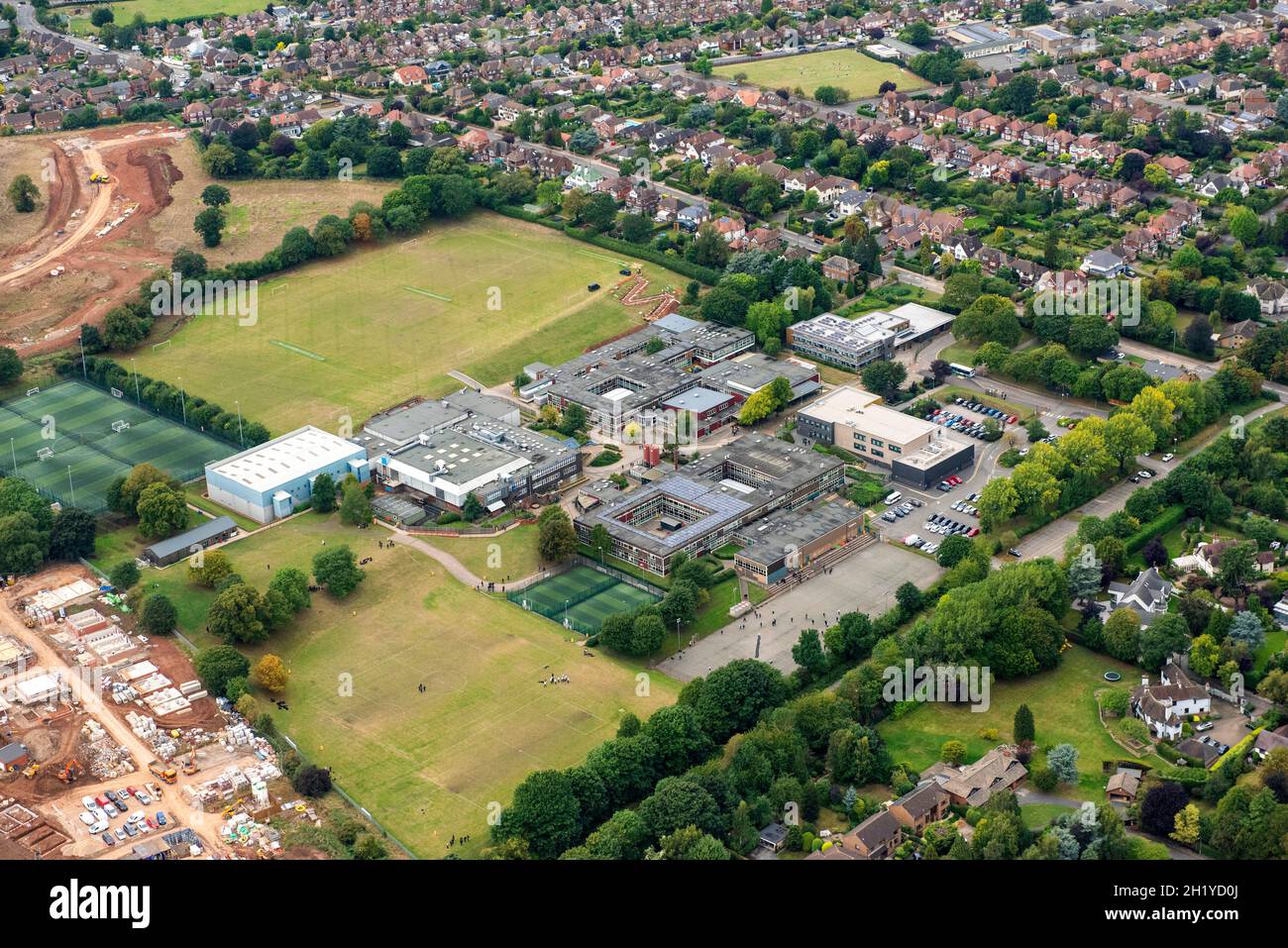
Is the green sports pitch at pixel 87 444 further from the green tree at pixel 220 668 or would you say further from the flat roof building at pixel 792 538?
the flat roof building at pixel 792 538

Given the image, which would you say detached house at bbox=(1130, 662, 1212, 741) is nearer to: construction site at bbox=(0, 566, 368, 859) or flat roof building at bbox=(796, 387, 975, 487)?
flat roof building at bbox=(796, 387, 975, 487)

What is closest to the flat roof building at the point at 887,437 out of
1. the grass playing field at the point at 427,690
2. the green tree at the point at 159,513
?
the grass playing field at the point at 427,690

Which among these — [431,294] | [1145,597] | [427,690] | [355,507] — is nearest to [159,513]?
[355,507]

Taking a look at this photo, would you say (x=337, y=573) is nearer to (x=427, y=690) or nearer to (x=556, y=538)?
(x=427, y=690)

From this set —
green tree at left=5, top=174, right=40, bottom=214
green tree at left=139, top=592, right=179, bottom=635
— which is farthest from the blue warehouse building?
green tree at left=5, top=174, right=40, bottom=214
